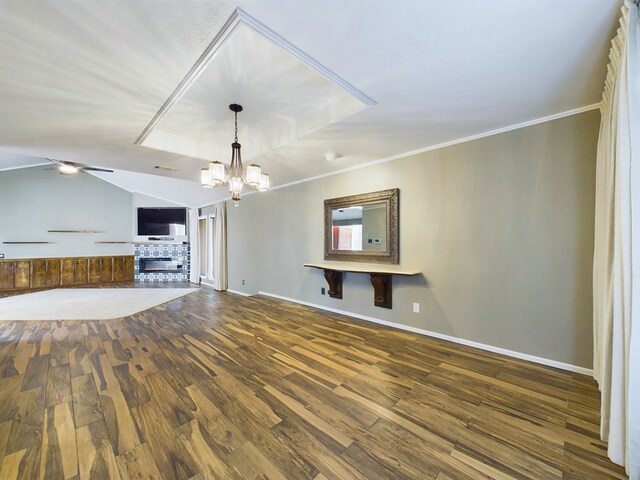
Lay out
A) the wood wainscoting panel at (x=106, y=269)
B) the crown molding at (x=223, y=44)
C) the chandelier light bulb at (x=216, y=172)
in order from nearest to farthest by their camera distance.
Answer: the crown molding at (x=223, y=44) → the chandelier light bulb at (x=216, y=172) → the wood wainscoting panel at (x=106, y=269)

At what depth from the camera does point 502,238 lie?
108 inches

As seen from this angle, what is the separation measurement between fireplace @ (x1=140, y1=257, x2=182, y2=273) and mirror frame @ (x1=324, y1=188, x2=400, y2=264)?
6753mm

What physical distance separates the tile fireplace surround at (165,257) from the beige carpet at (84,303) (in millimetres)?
1630

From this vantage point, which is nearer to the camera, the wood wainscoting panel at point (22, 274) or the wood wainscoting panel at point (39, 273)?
the wood wainscoting panel at point (22, 274)

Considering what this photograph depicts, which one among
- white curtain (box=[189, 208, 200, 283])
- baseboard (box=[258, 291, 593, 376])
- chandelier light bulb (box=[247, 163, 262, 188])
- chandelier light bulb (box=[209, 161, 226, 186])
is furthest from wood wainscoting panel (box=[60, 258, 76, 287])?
chandelier light bulb (box=[247, 163, 262, 188])

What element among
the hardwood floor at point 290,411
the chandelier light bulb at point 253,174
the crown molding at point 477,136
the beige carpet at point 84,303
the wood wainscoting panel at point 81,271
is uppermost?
the crown molding at point 477,136

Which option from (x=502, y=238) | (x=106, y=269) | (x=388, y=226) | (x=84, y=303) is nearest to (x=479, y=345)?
(x=502, y=238)

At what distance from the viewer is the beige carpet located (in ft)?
14.5

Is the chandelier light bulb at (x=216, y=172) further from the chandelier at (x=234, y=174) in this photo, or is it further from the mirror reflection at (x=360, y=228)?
the mirror reflection at (x=360, y=228)

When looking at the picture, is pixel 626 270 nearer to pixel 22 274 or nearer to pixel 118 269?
pixel 118 269

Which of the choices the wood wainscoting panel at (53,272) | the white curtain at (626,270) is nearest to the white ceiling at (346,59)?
the white curtain at (626,270)

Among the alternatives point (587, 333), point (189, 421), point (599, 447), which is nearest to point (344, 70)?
point (189, 421)

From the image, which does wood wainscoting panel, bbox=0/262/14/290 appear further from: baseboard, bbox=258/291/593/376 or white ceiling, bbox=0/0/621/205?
baseboard, bbox=258/291/593/376

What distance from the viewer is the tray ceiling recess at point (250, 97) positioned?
5.72 feet
